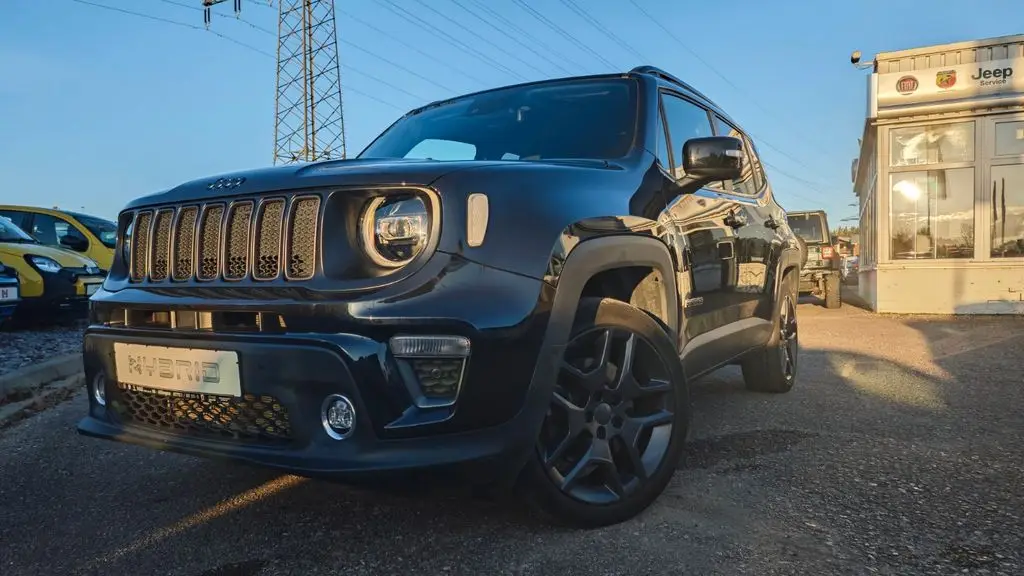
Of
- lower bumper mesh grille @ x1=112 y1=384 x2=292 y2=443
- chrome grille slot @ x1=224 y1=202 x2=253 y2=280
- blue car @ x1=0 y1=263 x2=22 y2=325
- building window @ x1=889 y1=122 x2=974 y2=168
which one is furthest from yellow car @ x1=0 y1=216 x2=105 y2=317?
building window @ x1=889 y1=122 x2=974 y2=168

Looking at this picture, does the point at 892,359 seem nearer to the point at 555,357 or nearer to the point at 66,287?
the point at 555,357

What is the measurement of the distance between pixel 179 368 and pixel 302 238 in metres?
0.58

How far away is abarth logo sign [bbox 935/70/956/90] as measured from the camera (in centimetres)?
1233

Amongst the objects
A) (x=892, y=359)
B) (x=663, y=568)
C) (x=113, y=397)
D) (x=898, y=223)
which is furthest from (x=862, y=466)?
(x=898, y=223)

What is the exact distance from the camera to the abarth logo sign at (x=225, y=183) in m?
2.48

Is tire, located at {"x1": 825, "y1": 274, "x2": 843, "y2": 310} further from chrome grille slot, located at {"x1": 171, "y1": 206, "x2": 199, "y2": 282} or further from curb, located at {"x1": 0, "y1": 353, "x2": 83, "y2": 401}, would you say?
chrome grille slot, located at {"x1": 171, "y1": 206, "x2": 199, "y2": 282}

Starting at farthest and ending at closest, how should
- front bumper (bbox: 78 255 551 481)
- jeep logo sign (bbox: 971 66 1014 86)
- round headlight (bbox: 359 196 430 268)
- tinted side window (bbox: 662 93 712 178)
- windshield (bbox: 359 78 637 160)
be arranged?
jeep logo sign (bbox: 971 66 1014 86) → tinted side window (bbox: 662 93 712 178) → windshield (bbox: 359 78 637 160) → round headlight (bbox: 359 196 430 268) → front bumper (bbox: 78 255 551 481)

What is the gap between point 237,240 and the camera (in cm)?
243

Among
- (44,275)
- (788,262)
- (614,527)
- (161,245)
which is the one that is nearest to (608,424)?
(614,527)

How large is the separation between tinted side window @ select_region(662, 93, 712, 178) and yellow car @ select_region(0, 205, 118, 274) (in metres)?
9.48

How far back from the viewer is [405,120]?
4.23 m

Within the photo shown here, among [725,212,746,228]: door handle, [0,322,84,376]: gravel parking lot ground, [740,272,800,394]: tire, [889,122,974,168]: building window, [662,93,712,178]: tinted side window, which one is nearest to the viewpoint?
[662,93,712,178]: tinted side window

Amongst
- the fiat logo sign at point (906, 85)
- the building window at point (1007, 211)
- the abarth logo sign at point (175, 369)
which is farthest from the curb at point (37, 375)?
the building window at point (1007, 211)

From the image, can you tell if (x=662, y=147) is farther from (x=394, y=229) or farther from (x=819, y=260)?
(x=819, y=260)
